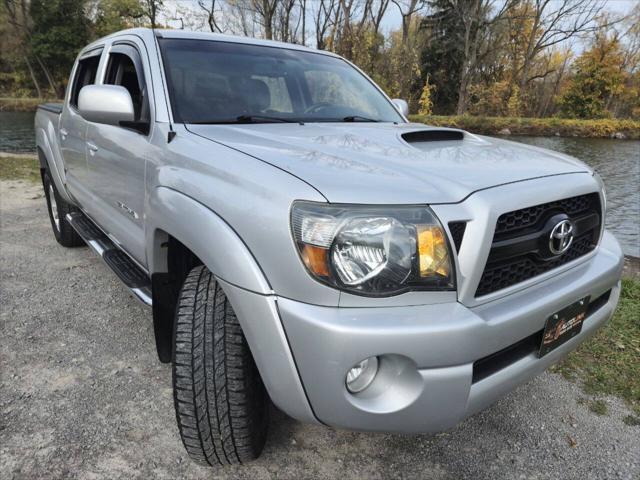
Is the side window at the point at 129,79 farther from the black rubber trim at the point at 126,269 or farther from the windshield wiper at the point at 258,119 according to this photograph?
the black rubber trim at the point at 126,269

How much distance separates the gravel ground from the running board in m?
0.46

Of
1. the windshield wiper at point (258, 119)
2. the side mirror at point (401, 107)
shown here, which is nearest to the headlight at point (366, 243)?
the windshield wiper at point (258, 119)

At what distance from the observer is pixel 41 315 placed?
2959 mm

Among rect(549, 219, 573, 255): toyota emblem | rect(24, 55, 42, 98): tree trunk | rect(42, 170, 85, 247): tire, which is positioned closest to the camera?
rect(549, 219, 573, 255): toyota emblem

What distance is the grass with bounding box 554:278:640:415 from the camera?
2.39m

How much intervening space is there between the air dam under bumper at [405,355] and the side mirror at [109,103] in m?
1.25

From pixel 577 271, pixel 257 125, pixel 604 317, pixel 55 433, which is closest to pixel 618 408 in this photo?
pixel 604 317

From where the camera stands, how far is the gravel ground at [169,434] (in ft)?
5.88

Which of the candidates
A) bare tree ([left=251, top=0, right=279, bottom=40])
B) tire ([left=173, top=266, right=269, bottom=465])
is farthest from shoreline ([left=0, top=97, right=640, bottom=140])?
tire ([left=173, top=266, right=269, bottom=465])

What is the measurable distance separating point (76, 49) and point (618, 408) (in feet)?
136

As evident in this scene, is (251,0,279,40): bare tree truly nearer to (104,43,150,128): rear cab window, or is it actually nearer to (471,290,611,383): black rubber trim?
(104,43,150,128): rear cab window

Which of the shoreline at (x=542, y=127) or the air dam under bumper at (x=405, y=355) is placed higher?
the air dam under bumper at (x=405, y=355)

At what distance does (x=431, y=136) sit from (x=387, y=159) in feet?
1.92

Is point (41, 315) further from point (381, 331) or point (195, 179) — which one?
point (381, 331)
